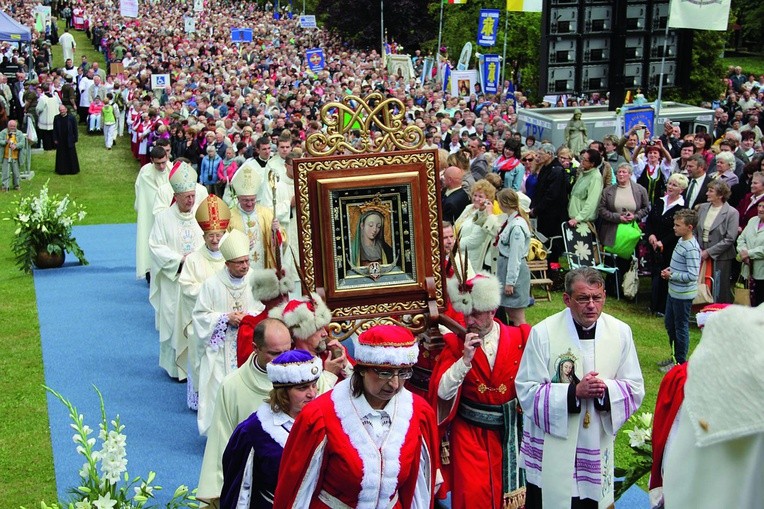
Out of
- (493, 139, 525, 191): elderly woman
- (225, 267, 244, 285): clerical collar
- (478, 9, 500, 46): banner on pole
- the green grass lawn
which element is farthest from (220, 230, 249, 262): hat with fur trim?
(478, 9, 500, 46): banner on pole

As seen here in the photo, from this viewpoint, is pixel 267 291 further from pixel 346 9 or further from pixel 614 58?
pixel 346 9

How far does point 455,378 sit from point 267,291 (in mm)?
1612

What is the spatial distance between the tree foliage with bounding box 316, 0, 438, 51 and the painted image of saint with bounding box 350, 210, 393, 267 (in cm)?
4182

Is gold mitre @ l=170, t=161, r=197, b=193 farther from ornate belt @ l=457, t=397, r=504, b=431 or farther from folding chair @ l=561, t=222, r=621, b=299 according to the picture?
ornate belt @ l=457, t=397, r=504, b=431

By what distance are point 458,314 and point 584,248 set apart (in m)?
7.44

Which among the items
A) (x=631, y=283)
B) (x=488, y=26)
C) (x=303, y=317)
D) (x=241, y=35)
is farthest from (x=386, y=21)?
(x=303, y=317)

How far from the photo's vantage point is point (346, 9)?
165 feet

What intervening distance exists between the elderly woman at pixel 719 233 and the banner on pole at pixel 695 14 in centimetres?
509

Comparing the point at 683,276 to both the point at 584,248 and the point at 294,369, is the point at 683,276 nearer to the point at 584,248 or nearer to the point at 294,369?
the point at 584,248

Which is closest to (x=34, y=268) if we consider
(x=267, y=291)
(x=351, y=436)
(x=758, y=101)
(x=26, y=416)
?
(x=26, y=416)

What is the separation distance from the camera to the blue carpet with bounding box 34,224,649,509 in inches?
381

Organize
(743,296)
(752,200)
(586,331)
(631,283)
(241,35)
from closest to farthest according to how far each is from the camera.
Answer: (586,331), (743,296), (752,200), (631,283), (241,35)

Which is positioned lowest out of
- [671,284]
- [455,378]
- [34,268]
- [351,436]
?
[34,268]

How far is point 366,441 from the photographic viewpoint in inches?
211
